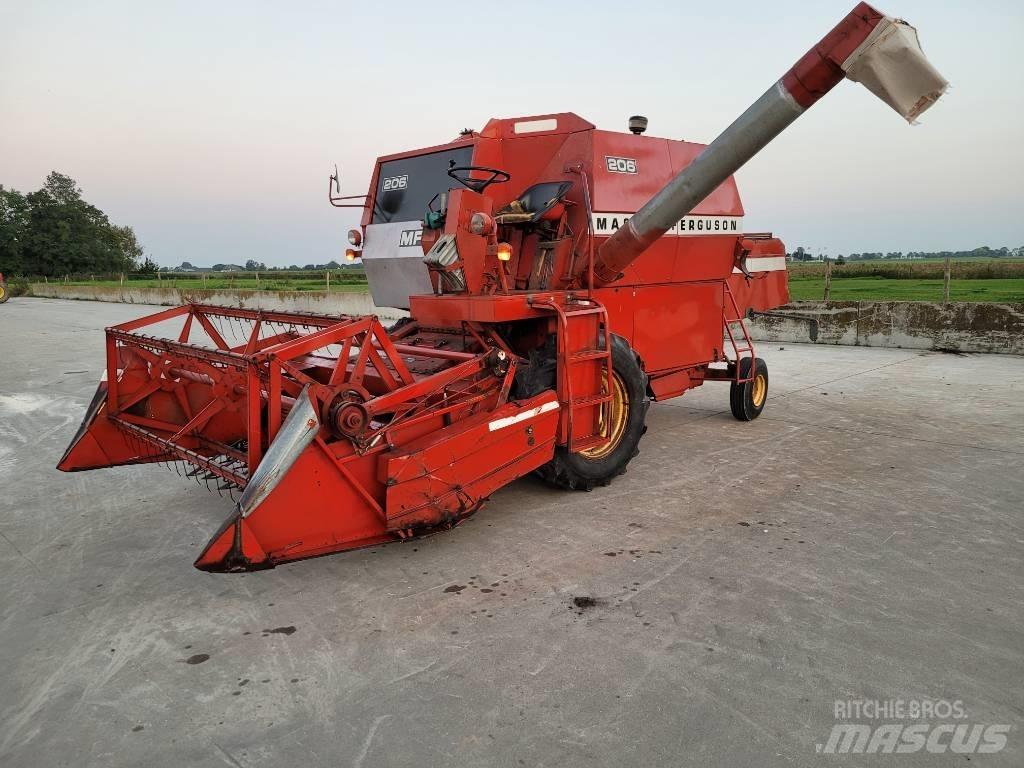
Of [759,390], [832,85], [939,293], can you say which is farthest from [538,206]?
[939,293]

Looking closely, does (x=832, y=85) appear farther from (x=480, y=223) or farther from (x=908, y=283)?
(x=908, y=283)

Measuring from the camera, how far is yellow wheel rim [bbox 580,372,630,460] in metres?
5.13


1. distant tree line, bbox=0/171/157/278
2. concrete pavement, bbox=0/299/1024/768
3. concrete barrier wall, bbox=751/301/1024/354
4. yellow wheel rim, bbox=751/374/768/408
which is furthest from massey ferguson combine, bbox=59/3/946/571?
distant tree line, bbox=0/171/157/278

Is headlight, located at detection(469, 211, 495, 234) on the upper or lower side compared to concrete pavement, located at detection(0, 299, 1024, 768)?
upper

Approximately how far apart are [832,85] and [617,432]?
2658 mm

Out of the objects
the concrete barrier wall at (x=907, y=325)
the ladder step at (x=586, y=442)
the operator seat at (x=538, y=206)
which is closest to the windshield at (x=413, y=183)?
the operator seat at (x=538, y=206)

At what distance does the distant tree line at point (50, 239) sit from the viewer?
54.0 meters

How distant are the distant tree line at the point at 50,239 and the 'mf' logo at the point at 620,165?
58204mm

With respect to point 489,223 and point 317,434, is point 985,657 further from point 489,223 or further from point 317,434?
point 489,223

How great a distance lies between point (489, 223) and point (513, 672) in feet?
9.54

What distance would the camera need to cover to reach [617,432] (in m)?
5.27

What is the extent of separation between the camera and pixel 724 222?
→ 6.39m

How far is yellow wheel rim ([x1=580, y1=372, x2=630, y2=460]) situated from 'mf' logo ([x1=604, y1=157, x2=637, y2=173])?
64.7 inches

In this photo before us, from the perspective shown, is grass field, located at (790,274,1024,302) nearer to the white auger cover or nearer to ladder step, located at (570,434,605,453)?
ladder step, located at (570,434,605,453)
